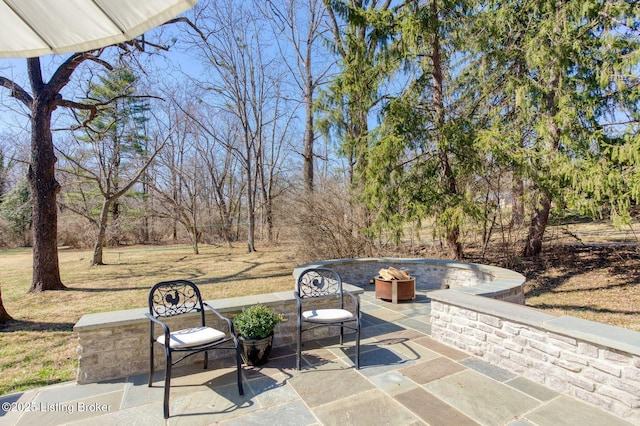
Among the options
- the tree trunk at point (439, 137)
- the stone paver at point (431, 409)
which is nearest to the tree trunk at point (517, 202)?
the tree trunk at point (439, 137)

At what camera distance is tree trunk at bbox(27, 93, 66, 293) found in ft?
21.7

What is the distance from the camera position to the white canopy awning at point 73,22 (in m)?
1.62

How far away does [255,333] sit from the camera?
2883 mm

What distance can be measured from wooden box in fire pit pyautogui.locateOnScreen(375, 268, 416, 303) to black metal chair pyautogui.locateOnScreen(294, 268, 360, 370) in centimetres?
132

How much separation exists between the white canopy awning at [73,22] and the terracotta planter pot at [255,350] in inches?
95.9

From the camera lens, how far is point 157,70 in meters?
9.27

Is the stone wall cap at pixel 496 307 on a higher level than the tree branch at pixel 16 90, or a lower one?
lower

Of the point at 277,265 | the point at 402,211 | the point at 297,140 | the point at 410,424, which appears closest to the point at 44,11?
the point at 410,424

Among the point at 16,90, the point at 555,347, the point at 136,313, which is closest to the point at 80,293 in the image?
the point at 16,90

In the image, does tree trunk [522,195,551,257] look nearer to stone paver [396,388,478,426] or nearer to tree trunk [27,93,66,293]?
stone paver [396,388,478,426]

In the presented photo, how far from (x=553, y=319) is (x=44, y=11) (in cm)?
387

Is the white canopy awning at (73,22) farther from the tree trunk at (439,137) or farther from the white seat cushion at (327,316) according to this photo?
the tree trunk at (439,137)

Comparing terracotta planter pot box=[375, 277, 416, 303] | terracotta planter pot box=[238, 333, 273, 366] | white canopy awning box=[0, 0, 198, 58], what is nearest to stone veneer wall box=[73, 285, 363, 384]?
terracotta planter pot box=[238, 333, 273, 366]

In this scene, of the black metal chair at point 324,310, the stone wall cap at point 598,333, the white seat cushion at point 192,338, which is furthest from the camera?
the black metal chair at point 324,310
